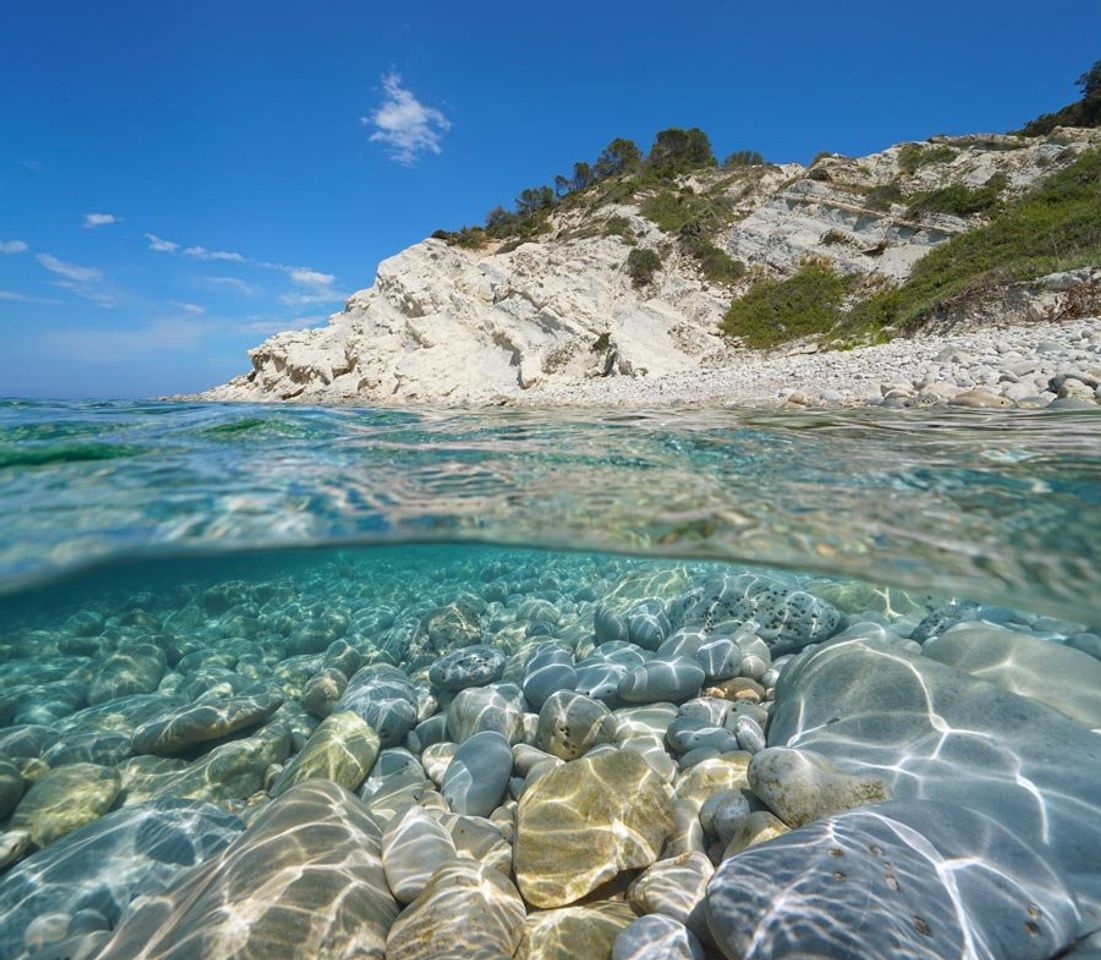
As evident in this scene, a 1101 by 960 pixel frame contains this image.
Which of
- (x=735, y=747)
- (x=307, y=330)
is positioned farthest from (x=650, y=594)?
(x=307, y=330)

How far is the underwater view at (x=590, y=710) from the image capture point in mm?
2496

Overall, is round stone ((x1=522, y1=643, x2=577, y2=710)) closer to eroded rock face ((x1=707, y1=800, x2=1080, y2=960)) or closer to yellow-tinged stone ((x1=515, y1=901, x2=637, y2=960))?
yellow-tinged stone ((x1=515, y1=901, x2=637, y2=960))

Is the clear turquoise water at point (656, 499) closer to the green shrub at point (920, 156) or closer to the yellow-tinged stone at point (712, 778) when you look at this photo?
the yellow-tinged stone at point (712, 778)

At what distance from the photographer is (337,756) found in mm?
4852

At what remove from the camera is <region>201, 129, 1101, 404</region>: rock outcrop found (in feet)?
75.4

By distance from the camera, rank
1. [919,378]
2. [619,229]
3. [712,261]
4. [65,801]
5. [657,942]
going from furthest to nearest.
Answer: [619,229], [712,261], [919,378], [65,801], [657,942]

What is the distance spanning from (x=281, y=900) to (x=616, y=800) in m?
1.83

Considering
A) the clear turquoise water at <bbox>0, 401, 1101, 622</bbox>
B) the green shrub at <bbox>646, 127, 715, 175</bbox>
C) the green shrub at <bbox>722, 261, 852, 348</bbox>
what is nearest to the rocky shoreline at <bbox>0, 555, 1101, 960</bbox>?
the clear turquoise water at <bbox>0, 401, 1101, 622</bbox>

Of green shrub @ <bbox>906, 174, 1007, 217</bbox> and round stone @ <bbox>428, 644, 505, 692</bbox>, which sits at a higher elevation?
green shrub @ <bbox>906, 174, 1007, 217</bbox>

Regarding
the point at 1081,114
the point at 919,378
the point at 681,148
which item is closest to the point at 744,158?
the point at 681,148

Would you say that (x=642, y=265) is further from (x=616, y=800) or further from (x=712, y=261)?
(x=616, y=800)

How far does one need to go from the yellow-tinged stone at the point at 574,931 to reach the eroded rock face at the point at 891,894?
72cm

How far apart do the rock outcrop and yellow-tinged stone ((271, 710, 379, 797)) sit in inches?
624

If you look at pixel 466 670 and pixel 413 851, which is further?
pixel 466 670
